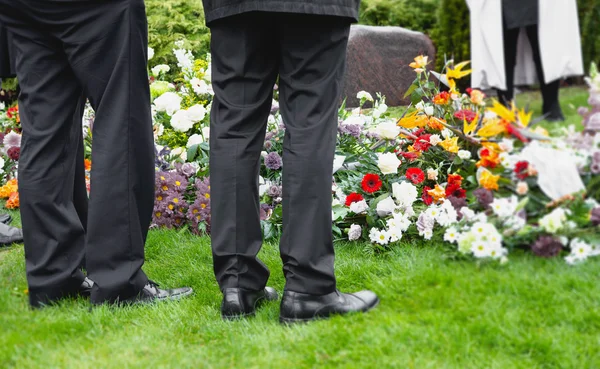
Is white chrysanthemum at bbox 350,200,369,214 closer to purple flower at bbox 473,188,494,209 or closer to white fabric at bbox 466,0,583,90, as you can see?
purple flower at bbox 473,188,494,209

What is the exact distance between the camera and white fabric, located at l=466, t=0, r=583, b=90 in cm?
638

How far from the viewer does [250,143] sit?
108 inches

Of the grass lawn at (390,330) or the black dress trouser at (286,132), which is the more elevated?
the black dress trouser at (286,132)

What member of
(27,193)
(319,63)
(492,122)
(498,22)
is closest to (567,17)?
(498,22)

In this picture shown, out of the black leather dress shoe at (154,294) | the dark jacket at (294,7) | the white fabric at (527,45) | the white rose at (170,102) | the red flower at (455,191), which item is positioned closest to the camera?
the dark jacket at (294,7)

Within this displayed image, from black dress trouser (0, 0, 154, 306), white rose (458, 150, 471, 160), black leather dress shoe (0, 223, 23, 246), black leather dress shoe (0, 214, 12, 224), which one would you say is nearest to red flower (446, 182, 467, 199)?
white rose (458, 150, 471, 160)

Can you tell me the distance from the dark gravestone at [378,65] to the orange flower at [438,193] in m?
3.54

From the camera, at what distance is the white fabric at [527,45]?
6.38 metres

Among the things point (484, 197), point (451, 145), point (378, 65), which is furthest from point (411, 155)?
point (378, 65)

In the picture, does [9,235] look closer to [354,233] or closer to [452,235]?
[354,233]

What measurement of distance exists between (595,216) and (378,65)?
193 inches

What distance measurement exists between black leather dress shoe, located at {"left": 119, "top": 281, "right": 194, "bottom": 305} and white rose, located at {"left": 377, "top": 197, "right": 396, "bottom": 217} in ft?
3.54

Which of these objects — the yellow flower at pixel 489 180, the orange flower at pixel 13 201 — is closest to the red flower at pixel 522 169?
the yellow flower at pixel 489 180

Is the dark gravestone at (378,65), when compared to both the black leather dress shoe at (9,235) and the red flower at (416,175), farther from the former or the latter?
the black leather dress shoe at (9,235)
